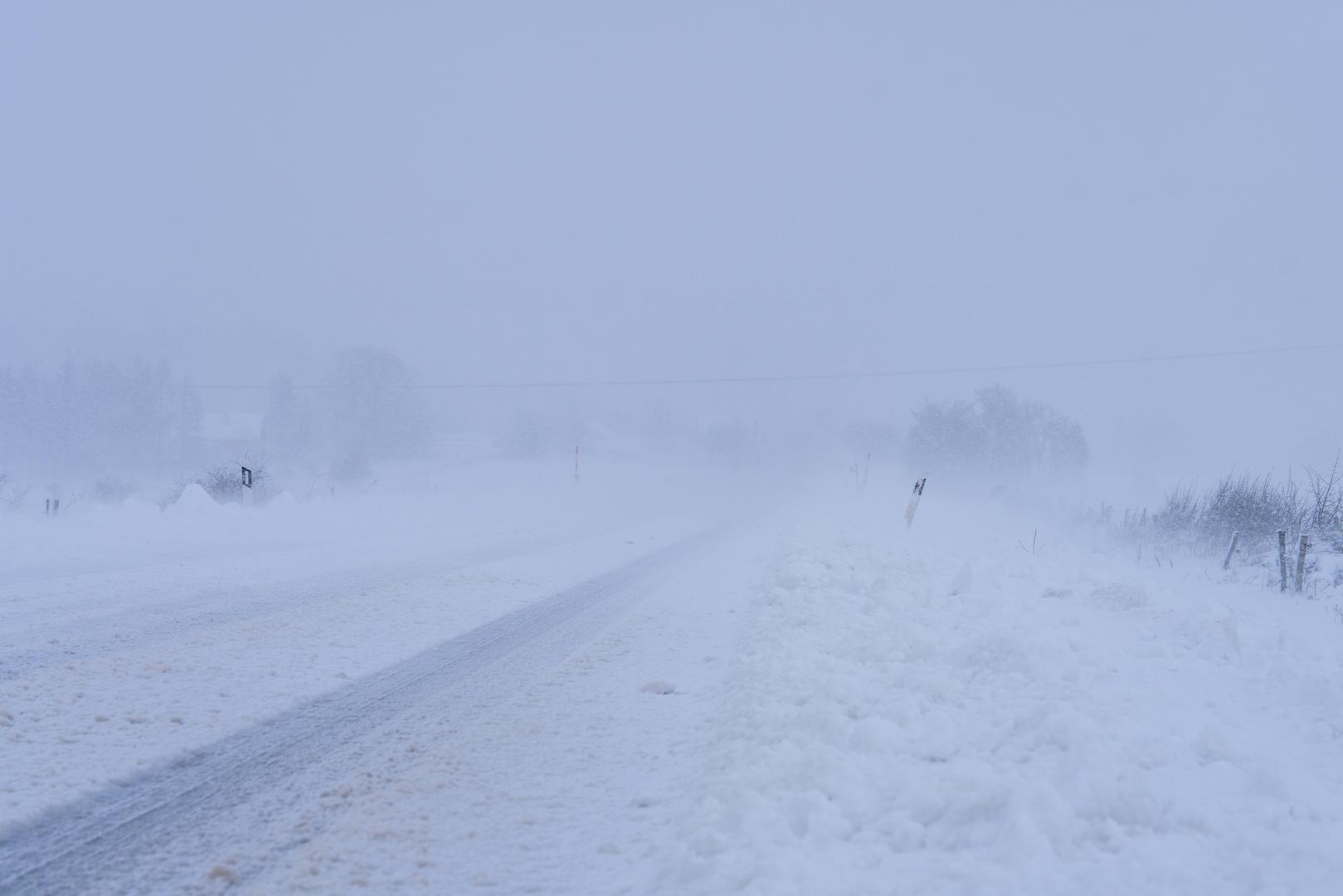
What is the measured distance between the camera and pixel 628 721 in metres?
5.04

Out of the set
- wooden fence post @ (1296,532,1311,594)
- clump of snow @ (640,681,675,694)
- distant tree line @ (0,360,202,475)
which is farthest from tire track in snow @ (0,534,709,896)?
distant tree line @ (0,360,202,475)

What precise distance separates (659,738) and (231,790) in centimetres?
243

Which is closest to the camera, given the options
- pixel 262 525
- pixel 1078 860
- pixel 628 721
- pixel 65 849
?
pixel 1078 860

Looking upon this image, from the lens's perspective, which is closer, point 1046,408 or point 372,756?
point 372,756

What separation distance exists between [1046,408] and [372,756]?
7509 centimetres

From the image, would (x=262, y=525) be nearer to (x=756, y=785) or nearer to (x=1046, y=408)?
(x=756, y=785)

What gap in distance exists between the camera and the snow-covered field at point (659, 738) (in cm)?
299

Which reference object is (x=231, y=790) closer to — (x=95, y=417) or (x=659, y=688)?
(x=659, y=688)

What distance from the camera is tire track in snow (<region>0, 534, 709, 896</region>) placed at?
117 inches

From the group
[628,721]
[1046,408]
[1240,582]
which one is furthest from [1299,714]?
[1046,408]

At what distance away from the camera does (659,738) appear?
4.72 metres

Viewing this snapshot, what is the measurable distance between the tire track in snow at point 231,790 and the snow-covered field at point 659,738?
0.02m

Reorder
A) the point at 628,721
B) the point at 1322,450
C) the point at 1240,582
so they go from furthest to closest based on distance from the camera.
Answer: the point at 1322,450 < the point at 1240,582 < the point at 628,721

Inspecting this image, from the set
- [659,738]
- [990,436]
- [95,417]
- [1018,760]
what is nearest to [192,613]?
[659,738]
